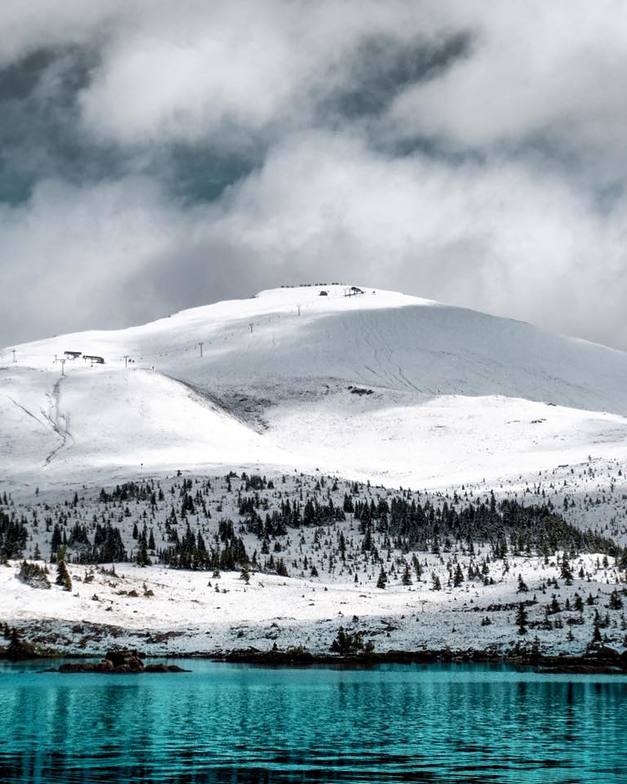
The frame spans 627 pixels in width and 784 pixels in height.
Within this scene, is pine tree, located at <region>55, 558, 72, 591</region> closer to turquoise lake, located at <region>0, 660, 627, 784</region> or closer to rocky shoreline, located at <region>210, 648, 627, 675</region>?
rocky shoreline, located at <region>210, 648, 627, 675</region>

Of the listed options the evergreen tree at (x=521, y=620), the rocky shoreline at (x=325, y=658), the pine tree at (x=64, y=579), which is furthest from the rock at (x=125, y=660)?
the evergreen tree at (x=521, y=620)

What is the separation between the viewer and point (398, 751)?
4419cm

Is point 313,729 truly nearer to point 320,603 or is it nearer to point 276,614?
point 276,614

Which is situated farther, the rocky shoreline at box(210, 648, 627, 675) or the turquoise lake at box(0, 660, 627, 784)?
the rocky shoreline at box(210, 648, 627, 675)

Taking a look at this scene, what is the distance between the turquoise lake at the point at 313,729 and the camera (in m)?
39.5

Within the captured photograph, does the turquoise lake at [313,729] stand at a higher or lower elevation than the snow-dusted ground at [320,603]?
lower

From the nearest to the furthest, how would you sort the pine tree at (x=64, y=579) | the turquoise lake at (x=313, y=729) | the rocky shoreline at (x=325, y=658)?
the turquoise lake at (x=313, y=729), the rocky shoreline at (x=325, y=658), the pine tree at (x=64, y=579)

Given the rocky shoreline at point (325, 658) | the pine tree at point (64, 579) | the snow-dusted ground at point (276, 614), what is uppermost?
the pine tree at point (64, 579)

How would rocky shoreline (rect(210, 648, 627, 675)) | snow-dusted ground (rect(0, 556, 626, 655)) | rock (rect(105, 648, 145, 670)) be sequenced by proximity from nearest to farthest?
rock (rect(105, 648, 145, 670)) < rocky shoreline (rect(210, 648, 627, 675)) < snow-dusted ground (rect(0, 556, 626, 655))

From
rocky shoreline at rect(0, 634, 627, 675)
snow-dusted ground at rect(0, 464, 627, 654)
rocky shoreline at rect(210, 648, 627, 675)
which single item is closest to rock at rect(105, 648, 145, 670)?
rocky shoreline at rect(0, 634, 627, 675)

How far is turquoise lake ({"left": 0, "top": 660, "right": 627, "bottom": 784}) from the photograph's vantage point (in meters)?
39.5

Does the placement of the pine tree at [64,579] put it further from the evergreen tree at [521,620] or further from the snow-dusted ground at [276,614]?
the evergreen tree at [521,620]

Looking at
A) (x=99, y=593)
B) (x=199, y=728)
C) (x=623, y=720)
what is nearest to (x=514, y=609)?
(x=99, y=593)

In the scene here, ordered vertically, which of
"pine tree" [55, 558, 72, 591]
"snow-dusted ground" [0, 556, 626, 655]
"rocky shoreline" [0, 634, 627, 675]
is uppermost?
"pine tree" [55, 558, 72, 591]
